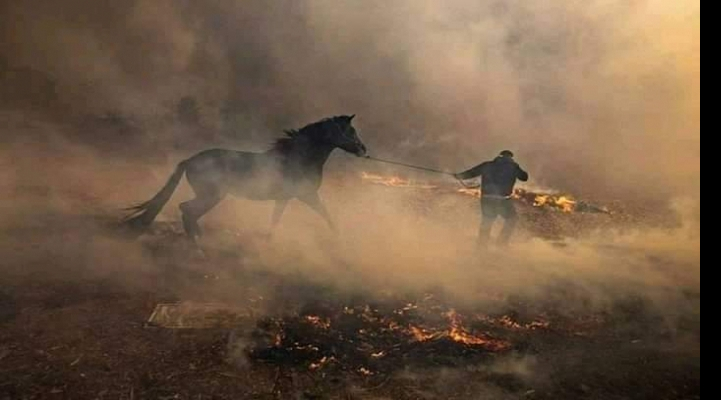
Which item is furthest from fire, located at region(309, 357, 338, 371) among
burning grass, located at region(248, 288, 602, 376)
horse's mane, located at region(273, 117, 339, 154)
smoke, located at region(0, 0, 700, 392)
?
horse's mane, located at region(273, 117, 339, 154)

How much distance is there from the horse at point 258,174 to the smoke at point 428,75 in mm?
8794

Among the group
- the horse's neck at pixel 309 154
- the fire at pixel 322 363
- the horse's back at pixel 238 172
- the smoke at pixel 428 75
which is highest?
the smoke at pixel 428 75

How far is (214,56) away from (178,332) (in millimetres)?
15156

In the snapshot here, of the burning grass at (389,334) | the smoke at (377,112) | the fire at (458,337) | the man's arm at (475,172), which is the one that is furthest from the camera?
the man's arm at (475,172)

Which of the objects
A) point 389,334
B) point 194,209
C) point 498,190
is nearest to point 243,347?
point 389,334

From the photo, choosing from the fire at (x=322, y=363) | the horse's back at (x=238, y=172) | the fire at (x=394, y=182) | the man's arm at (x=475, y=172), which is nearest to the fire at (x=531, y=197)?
the fire at (x=394, y=182)

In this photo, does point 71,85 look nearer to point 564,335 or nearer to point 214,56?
point 214,56

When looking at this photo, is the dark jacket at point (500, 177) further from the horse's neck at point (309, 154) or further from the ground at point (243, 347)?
the horse's neck at point (309, 154)

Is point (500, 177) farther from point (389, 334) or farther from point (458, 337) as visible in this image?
point (389, 334)

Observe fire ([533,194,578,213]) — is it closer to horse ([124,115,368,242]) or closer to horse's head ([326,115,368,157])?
horse's head ([326,115,368,157])

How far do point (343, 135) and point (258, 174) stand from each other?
4.83 ft

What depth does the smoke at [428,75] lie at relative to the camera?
1614 cm

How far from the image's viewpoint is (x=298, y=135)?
7742mm

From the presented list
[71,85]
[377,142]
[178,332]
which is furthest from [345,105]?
[178,332]
